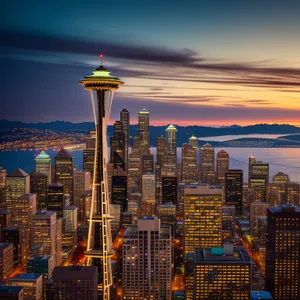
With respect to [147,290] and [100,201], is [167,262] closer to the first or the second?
[147,290]

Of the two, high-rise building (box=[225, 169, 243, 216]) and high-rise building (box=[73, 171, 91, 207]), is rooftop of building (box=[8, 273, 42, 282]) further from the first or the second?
high-rise building (box=[225, 169, 243, 216])

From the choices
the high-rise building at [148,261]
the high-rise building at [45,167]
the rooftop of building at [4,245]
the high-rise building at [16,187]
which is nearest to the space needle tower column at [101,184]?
the high-rise building at [148,261]

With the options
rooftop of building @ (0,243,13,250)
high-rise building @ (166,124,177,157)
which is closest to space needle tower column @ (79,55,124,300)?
rooftop of building @ (0,243,13,250)

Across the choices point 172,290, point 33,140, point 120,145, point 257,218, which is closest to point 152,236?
point 172,290

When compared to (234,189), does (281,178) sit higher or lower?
higher

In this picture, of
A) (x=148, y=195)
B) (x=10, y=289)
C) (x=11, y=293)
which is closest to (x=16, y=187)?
(x=148, y=195)

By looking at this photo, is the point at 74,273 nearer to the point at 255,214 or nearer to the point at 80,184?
the point at 255,214

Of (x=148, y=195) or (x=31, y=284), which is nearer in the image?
(x=31, y=284)
